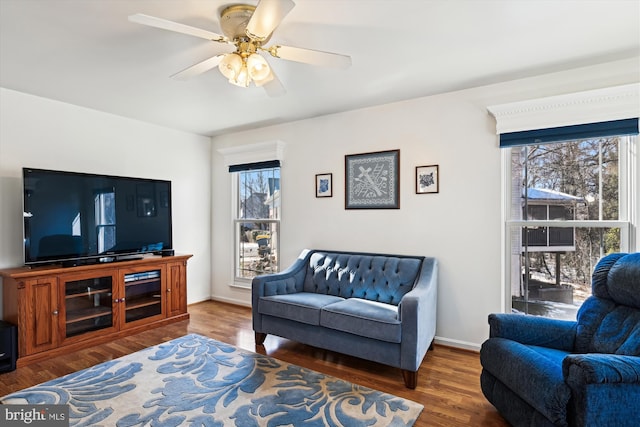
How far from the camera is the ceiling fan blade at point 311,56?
1.93m

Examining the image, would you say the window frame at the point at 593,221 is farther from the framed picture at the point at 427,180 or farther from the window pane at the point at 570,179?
the framed picture at the point at 427,180

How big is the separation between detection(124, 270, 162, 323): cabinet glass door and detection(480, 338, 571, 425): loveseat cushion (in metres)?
3.51

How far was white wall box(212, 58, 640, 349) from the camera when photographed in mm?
3029

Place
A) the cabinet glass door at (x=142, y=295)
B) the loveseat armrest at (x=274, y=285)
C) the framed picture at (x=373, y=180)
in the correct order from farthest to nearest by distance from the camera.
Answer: the cabinet glass door at (x=142, y=295) → the framed picture at (x=373, y=180) → the loveseat armrest at (x=274, y=285)

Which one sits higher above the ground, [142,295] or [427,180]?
[427,180]

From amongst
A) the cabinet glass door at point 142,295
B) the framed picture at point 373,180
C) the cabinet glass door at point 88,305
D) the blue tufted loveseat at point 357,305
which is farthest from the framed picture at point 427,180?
the cabinet glass door at point 88,305

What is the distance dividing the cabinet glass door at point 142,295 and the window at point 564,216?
12.6ft

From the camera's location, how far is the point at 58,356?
304 centimetres

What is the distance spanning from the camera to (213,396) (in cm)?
233

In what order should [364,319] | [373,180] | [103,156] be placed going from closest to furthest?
[364,319]
[373,180]
[103,156]

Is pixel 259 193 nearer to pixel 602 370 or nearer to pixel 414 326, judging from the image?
pixel 414 326

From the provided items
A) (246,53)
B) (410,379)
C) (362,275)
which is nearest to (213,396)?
(410,379)

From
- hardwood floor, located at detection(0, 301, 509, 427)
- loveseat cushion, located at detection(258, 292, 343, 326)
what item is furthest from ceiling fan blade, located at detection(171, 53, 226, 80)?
hardwood floor, located at detection(0, 301, 509, 427)

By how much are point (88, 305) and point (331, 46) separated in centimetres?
342
